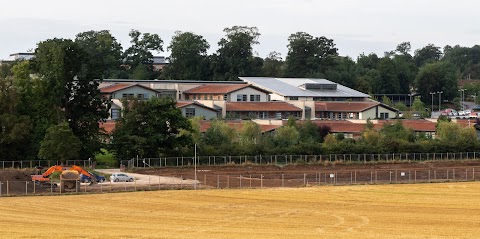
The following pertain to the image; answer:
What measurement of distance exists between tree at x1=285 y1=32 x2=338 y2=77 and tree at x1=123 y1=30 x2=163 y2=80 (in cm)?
2457

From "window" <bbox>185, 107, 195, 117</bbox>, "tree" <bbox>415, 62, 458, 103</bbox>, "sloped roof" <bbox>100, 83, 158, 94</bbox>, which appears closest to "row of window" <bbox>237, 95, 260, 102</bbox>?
"sloped roof" <bbox>100, 83, 158, 94</bbox>

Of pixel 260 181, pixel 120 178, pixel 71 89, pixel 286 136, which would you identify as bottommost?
pixel 260 181

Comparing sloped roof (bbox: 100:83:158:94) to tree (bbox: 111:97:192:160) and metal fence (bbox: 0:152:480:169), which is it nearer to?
tree (bbox: 111:97:192:160)

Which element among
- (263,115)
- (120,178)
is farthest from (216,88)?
(120,178)

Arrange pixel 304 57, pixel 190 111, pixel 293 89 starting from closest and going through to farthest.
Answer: pixel 190 111 < pixel 293 89 < pixel 304 57

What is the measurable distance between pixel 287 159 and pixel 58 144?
71.1 feet

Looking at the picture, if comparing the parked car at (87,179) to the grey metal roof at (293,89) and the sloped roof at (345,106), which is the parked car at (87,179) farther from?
the grey metal roof at (293,89)

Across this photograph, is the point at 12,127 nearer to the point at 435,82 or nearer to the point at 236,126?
the point at 236,126

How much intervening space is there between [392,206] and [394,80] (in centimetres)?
12937

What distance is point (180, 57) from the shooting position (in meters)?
171

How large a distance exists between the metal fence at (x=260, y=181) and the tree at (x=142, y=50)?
9842cm

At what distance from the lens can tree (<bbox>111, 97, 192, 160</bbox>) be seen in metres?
84.1

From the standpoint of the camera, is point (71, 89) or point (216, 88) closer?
point (71, 89)

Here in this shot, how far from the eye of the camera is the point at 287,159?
90812mm
